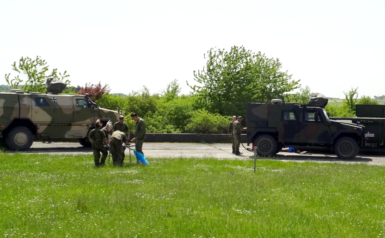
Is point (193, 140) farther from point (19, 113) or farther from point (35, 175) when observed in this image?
point (35, 175)

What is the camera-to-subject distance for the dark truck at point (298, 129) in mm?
19781

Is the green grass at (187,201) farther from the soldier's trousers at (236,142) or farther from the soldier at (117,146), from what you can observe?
the soldier's trousers at (236,142)

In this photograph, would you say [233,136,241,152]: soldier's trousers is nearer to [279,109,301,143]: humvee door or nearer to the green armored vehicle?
[279,109,301,143]: humvee door

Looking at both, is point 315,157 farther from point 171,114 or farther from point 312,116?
point 171,114

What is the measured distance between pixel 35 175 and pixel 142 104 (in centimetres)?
2244

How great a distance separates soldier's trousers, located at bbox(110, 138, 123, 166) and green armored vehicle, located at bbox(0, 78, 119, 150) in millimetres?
6924

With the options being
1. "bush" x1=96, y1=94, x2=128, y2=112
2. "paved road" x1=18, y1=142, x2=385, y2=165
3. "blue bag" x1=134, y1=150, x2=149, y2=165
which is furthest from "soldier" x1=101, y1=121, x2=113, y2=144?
"bush" x1=96, y1=94, x2=128, y2=112

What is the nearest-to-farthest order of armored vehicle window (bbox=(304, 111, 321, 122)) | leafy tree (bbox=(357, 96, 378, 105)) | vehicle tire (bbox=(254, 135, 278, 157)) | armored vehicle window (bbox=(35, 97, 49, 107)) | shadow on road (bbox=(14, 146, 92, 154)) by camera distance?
armored vehicle window (bbox=(304, 111, 321, 122)), vehicle tire (bbox=(254, 135, 278, 157)), armored vehicle window (bbox=(35, 97, 49, 107)), shadow on road (bbox=(14, 146, 92, 154)), leafy tree (bbox=(357, 96, 378, 105))

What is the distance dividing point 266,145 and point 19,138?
395 inches

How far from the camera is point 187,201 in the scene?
9.83 meters

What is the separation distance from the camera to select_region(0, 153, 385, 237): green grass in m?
7.81

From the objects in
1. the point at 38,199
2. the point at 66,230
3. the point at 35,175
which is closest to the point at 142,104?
the point at 35,175

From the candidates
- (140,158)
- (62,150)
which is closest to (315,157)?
(140,158)

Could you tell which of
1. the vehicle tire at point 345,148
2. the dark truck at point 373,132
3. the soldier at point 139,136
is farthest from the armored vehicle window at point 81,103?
the dark truck at point 373,132
